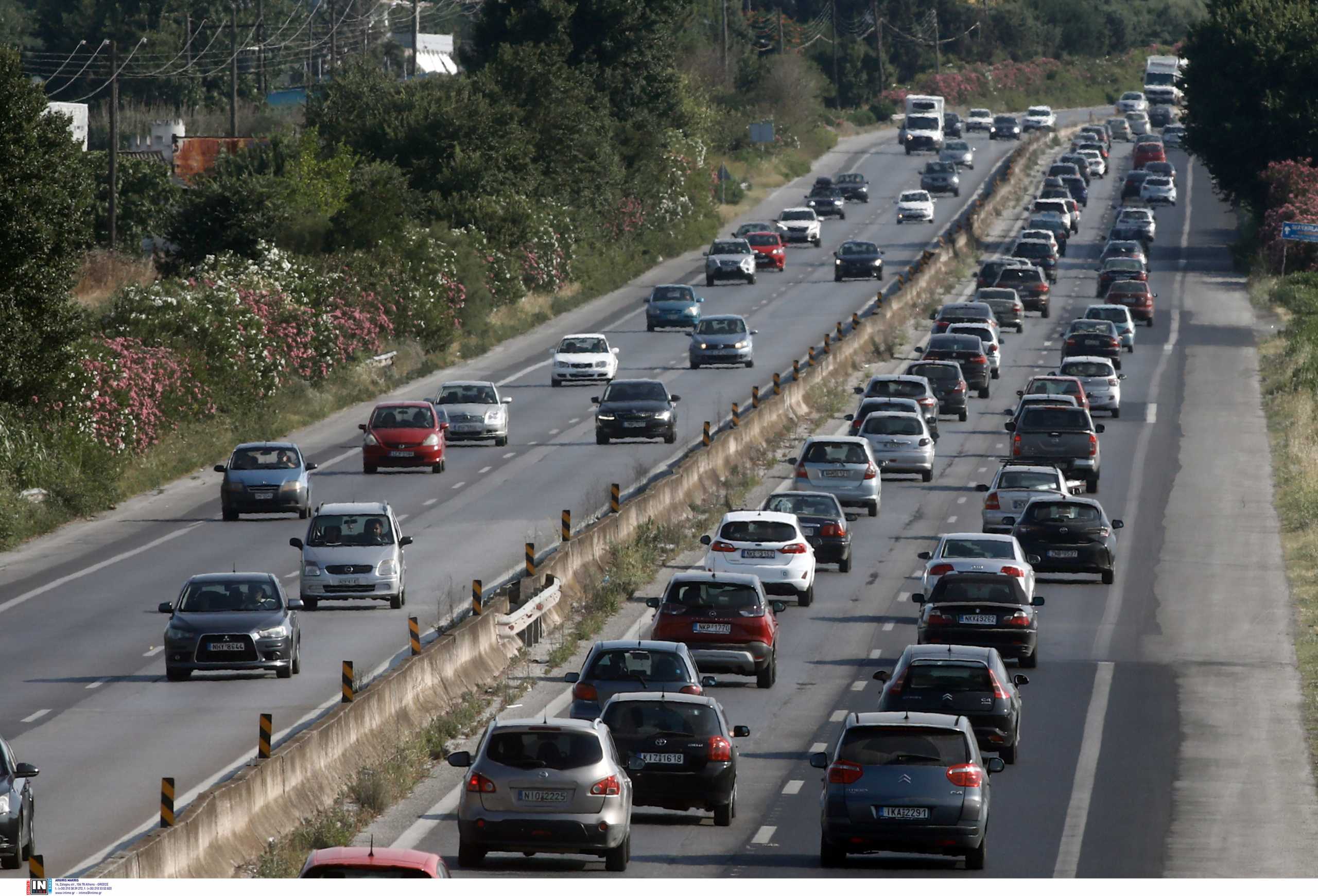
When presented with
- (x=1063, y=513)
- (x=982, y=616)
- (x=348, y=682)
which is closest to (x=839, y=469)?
(x=1063, y=513)

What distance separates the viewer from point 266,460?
43719 mm

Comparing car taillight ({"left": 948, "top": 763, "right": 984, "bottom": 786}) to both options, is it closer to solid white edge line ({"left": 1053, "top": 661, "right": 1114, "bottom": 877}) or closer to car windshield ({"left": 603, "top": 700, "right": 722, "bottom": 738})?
solid white edge line ({"left": 1053, "top": 661, "right": 1114, "bottom": 877})

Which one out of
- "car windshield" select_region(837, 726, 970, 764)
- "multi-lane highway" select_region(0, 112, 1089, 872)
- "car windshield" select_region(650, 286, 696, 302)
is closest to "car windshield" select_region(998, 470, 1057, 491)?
"multi-lane highway" select_region(0, 112, 1089, 872)

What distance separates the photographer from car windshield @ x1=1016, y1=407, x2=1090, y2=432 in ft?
157

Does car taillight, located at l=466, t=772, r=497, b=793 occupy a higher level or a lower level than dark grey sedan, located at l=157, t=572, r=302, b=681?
higher

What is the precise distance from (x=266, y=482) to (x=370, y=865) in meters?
29.3

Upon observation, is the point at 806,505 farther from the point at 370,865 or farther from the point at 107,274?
the point at 107,274

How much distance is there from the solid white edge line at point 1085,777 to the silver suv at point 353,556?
33.6 feet

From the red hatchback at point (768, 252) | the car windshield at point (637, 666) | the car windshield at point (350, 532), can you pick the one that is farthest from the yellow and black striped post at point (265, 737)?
the red hatchback at point (768, 252)

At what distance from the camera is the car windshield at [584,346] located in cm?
6406

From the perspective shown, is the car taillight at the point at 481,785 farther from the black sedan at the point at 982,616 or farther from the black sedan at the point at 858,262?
the black sedan at the point at 858,262

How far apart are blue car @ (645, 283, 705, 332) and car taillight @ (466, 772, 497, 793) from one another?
5728 cm

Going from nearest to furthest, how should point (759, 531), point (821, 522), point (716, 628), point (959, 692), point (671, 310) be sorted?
point (959, 692), point (716, 628), point (759, 531), point (821, 522), point (671, 310)
